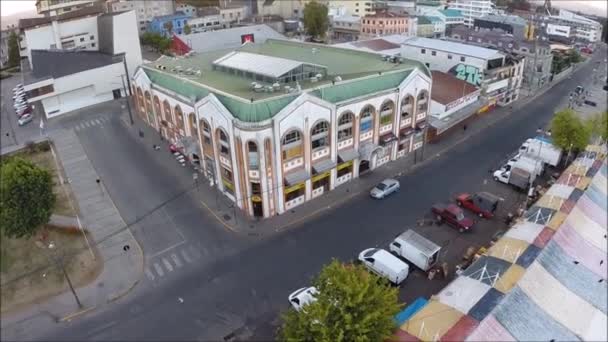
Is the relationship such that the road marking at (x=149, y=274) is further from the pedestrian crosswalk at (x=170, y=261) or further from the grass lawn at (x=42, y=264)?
the grass lawn at (x=42, y=264)

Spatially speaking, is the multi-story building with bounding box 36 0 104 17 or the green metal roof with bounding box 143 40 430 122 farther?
the multi-story building with bounding box 36 0 104 17

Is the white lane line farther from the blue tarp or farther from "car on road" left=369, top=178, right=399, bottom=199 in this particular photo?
"car on road" left=369, top=178, right=399, bottom=199

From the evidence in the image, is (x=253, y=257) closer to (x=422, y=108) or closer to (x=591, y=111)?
(x=422, y=108)

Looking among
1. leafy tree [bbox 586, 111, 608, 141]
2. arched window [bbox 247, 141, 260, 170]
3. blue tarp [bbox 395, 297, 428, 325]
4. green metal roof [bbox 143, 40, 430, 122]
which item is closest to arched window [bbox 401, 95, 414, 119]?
green metal roof [bbox 143, 40, 430, 122]

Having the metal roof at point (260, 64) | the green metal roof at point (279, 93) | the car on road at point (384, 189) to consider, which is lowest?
the car on road at point (384, 189)

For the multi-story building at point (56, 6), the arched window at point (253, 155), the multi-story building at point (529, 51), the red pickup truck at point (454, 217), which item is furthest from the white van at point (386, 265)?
the multi-story building at point (56, 6)

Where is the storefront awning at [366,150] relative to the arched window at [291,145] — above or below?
below

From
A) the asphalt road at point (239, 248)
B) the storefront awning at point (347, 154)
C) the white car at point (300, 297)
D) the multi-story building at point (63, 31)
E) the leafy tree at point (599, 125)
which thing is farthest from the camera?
the multi-story building at point (63, 31)

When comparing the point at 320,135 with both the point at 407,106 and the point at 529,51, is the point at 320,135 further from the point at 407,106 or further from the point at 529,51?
the point at 529,51
